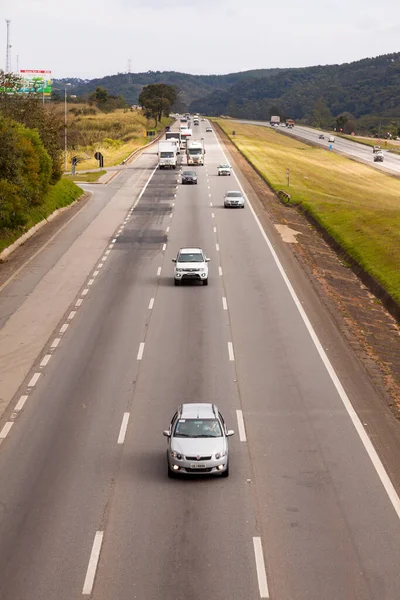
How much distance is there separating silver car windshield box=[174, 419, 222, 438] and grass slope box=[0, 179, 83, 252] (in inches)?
1153

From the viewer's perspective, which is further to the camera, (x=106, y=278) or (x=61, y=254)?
(x=61, y=254)

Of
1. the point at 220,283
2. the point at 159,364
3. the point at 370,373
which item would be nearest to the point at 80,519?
the point at 159,364

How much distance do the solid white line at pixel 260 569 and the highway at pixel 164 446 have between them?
5cm

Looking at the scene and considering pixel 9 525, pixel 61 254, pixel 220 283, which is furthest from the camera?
pixel 61 254

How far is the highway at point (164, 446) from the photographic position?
1595 centimetres

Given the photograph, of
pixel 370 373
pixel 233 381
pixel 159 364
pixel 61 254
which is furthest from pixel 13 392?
pixel 61 254

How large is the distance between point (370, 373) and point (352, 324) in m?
6.23

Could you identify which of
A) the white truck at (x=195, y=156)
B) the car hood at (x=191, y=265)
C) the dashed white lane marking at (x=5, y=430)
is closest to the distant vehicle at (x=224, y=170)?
the white truck at (x=195, y=156)

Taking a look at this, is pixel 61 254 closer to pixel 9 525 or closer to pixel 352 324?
pixel 352 324

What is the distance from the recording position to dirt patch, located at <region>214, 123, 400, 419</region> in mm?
28719

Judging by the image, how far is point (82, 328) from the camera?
109 feet

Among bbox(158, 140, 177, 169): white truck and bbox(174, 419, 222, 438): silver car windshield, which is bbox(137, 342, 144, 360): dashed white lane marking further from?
bbox(158, 140, 177, 169): white truck

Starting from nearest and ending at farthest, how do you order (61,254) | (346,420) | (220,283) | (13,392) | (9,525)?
1. (9,525)
2. (346,420)
3. (13,392)
4. (220,283)
5. (61,254)

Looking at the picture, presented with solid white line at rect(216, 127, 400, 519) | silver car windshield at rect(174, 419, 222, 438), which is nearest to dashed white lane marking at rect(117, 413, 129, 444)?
silver car windshield at rect(174, 419, 222, 438)
